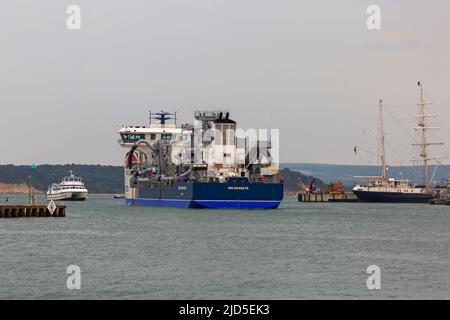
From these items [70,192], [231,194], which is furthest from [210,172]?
[70,192]

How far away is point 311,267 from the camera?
136ft

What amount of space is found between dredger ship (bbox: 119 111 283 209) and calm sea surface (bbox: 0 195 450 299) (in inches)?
808

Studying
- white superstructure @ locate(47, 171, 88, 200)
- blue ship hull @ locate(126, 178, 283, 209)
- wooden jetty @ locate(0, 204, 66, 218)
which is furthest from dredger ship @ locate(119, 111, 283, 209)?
white superstructure @ locate(47, 171, 88, 200)

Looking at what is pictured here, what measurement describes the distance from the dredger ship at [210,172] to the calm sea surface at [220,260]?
67.4 feet

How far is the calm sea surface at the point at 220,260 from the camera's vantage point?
3397 centimetres

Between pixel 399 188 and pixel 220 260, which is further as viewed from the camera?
pixel 399 188

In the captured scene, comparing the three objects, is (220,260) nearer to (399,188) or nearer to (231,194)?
(231,194)

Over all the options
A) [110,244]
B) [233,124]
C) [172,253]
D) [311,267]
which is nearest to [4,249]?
[110,244]

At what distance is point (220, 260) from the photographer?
43531mm

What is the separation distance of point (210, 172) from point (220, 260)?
2025 inches

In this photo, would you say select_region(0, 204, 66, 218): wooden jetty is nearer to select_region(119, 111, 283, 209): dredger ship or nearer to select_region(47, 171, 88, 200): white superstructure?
select_region(119, 111, 283, 209): dredger ship

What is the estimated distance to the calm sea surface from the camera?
33969mm
